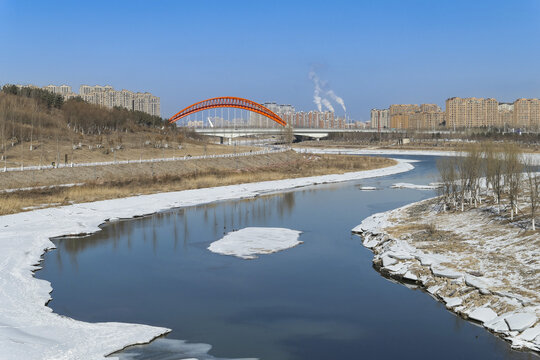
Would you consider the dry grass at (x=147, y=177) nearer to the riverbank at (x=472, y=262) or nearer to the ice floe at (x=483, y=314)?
the riverbank at (x=472, y=262)

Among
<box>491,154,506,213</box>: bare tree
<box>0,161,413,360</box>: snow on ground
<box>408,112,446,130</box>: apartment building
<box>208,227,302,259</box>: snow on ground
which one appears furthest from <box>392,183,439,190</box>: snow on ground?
<box>408,112,446,130</box>: apartment building

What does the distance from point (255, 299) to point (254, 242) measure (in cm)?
753

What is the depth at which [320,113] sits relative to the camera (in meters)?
183

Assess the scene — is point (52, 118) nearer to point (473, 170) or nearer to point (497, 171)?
point (473, 170)

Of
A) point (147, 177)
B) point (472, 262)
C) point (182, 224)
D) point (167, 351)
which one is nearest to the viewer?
point (167, 351)

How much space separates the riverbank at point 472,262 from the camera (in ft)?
44.4

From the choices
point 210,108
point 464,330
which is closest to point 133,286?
point 464,330

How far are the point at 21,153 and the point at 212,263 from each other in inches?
1321

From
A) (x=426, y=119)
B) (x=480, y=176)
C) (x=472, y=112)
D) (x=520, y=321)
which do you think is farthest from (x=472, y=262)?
(x=426, y=119)

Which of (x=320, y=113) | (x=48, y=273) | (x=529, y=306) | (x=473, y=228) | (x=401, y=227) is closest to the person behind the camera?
(x=529, y=306)

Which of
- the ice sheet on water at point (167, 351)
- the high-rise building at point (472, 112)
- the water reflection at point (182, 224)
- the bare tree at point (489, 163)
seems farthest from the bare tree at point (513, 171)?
the high-rise building at point (472, 112)

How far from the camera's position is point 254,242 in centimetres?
2330

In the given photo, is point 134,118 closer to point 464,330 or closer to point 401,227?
point 401,227

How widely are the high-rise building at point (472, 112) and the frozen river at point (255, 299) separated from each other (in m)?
153
